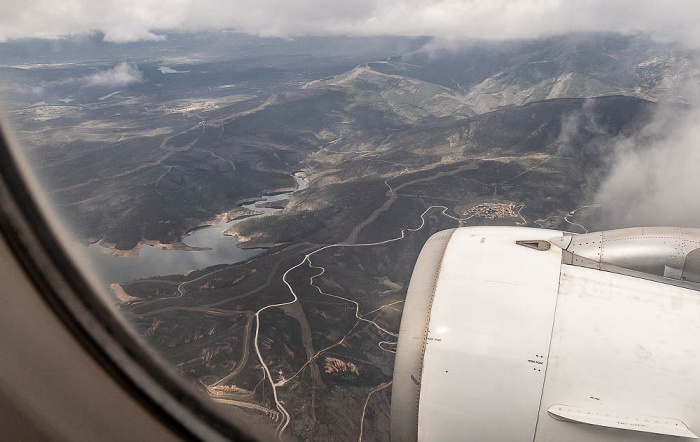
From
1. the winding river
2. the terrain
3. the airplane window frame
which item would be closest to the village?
the terrain

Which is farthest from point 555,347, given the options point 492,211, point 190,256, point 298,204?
point 298,204

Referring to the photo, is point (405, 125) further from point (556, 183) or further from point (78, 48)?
point (78, 48)

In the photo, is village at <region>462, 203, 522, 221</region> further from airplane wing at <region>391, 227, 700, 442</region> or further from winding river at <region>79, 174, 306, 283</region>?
airplane wing at <region>391, 227, 700, 442</region>

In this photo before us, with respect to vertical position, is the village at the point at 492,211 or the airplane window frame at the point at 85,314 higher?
the airplane window frame at the point at 85,314

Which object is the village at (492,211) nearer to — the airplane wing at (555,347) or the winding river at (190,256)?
the winding river at (190,256)

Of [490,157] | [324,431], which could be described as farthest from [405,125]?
[324,431]

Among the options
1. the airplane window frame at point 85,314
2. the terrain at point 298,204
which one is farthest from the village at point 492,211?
the airplane window frame at point 85,314

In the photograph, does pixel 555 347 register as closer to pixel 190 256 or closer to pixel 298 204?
pixel 190 256
